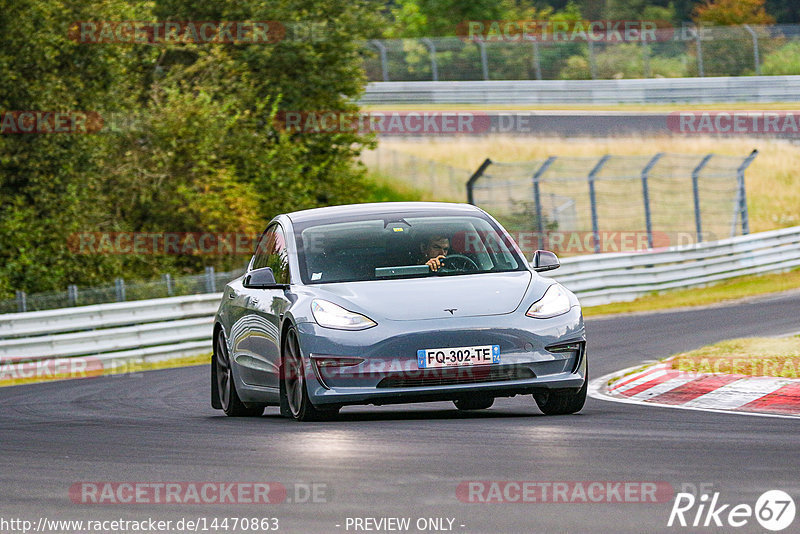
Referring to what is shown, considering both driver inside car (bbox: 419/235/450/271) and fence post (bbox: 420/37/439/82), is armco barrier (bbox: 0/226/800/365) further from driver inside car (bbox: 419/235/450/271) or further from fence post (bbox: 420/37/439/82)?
fence post (bbox: 420/37/439/82)

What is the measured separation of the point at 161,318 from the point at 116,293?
2.88 feet

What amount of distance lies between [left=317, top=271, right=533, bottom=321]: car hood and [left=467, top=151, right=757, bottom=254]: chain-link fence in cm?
1674

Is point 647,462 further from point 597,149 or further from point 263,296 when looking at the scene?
point 597,149

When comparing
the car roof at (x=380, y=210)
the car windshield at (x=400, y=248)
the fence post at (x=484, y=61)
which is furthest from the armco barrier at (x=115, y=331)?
the fence post at (x=484, y=61)

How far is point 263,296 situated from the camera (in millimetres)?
10531

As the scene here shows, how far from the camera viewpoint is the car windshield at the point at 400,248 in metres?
9.98

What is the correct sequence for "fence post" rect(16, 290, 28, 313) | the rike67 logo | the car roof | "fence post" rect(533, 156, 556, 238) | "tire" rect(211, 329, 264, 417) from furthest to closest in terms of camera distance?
1. "fence post" rect(533, 156, 556, 238)
2. "fence post" rect(16, 290, 28, 313)
3. "tire" rect(211, 329, 264, 417)
4. the car roof
5. the rike67 logo

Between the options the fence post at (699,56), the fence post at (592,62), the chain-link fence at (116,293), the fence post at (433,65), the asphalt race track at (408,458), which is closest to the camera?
the asphalt race track at (408,458)

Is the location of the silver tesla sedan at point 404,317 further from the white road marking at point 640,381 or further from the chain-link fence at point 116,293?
the chain-link fence at point 116,293

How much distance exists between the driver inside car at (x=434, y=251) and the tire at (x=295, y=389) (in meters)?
1.10

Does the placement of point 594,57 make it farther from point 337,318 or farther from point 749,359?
point 337,318

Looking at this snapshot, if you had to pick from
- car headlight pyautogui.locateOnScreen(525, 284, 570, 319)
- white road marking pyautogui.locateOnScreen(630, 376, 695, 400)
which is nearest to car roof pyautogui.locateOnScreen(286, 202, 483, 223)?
car headlight pyautogui.locateOnScreen(525, 284, 570, 319)

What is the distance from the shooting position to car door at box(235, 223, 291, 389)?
1005 cm

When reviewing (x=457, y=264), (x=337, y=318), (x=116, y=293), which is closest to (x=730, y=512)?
(x=337, y=318)
